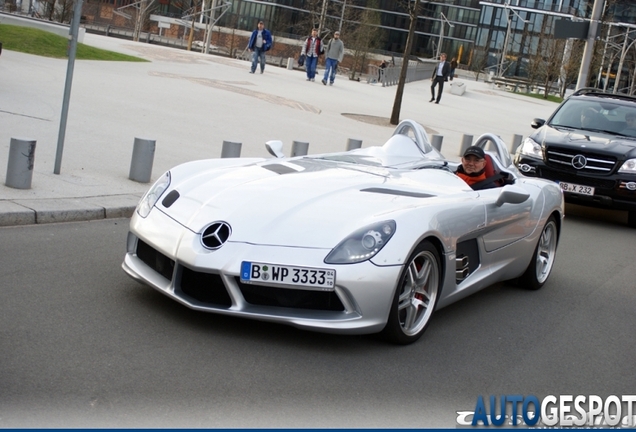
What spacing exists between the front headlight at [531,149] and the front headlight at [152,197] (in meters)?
8.05

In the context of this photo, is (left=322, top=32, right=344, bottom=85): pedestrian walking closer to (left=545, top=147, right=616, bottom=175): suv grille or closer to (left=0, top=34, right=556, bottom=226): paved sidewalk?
(left=0, top=34, right=556, bottom=226): paved sidewalk

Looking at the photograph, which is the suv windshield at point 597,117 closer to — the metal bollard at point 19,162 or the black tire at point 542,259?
the black tire at point 542,259

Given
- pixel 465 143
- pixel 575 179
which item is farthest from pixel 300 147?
pixel 465 143

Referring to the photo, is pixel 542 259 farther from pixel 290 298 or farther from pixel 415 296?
pixel 290 298

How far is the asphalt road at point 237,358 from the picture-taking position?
4250mm

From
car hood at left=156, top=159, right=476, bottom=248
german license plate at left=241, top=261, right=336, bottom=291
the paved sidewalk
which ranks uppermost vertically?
car hood at left=156, top=159, right=476, bottom=248

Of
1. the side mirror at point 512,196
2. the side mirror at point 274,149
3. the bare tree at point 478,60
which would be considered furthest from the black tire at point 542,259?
the bare tree at point 478,60

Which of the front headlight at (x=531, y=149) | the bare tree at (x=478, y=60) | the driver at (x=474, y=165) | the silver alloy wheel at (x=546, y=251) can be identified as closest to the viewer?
the driver at (x=474, y=165)

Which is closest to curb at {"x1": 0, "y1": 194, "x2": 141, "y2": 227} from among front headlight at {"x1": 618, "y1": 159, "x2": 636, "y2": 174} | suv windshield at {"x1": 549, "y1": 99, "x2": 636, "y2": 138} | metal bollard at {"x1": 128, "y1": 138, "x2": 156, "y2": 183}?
metal bollard at {"x1": 128, "y1": 138, "x2": 156, "y2": 183}

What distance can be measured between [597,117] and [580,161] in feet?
5.79

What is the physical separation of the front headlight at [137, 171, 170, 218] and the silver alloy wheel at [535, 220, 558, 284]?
11.0 ft

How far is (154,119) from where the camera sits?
1596 centimetres

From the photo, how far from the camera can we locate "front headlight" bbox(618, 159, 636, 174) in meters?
12.5

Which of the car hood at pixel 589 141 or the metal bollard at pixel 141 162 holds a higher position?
the car hood at pixel 589 141
